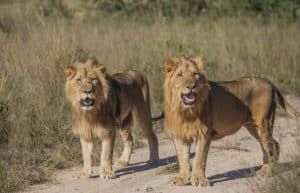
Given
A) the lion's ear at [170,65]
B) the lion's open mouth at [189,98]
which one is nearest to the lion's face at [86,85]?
the lion's ear at [170,65]

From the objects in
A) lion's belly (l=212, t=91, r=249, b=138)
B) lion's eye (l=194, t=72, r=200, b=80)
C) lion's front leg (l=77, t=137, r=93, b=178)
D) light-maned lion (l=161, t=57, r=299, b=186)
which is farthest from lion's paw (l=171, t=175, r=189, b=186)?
lion's front leg (l=77, t=137, r=93, b=178)

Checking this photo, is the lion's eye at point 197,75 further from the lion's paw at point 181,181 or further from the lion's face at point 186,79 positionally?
the lion's paw at point 181,181

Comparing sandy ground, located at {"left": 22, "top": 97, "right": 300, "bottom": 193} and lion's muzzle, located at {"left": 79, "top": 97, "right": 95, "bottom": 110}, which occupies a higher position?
lion's muzzle, located at {"left": 79, "top": 97, "right": 95, "bottom": 110}

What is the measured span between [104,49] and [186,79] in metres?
6.20

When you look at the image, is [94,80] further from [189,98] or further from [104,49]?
[104,49]

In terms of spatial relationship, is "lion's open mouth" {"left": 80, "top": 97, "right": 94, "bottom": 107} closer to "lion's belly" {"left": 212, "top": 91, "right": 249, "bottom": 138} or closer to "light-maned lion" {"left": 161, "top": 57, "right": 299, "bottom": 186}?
"light-maned lion" {"left": 161, "top": 57, "right": 299, "bottom": 186}

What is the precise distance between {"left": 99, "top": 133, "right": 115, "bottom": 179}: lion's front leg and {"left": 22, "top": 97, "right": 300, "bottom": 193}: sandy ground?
75mm

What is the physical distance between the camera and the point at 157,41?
1412 cm

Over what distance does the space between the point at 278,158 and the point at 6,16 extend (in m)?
7.87

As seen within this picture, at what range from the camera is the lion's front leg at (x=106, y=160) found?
847 cm

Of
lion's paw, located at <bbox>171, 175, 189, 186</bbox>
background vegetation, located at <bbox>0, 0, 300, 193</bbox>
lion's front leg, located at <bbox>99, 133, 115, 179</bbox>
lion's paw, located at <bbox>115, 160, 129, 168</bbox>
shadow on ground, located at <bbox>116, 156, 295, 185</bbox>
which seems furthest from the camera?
background vegetation, located at <bbox>0, 0, 300, 193</bbox>

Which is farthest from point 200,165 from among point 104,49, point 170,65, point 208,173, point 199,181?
point 104,49

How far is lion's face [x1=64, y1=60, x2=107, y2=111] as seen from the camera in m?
8.30

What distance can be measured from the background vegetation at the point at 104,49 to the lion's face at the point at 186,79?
1768 mm
